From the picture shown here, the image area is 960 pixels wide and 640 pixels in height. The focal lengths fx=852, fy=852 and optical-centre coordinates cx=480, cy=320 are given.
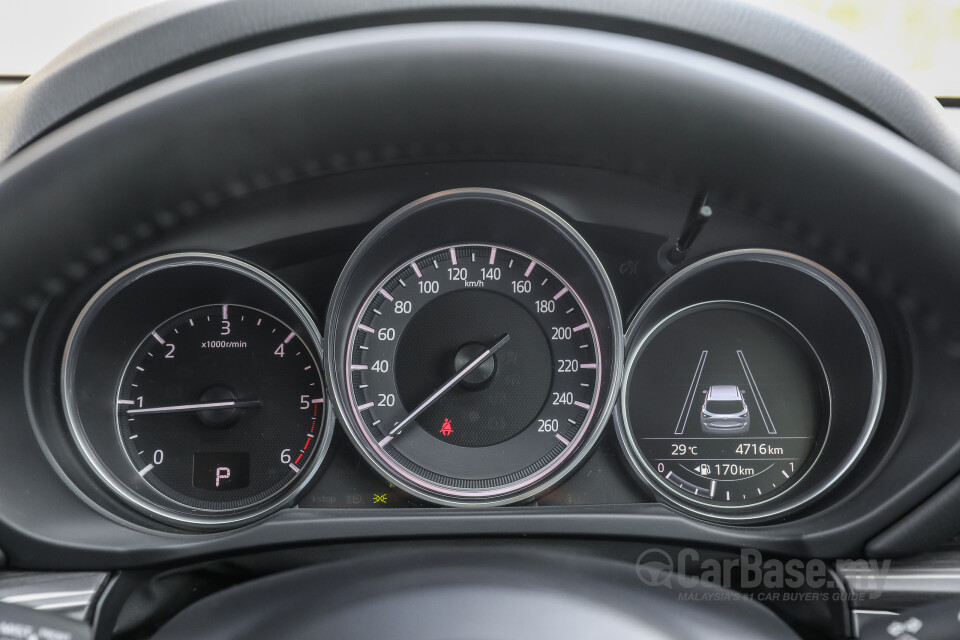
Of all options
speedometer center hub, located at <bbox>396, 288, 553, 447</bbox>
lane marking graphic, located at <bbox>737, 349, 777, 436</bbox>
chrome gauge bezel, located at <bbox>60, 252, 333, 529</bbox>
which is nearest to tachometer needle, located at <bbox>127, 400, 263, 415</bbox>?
chrome gauge bezel, located at <bbox>60, 252, 333, 529</bbox>

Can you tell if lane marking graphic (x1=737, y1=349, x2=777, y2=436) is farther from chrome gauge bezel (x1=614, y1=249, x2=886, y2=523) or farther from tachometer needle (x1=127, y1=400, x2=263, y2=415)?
tachometer needle (x1=127, y1=400, x2=263, y2=415)

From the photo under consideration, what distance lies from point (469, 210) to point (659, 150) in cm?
86

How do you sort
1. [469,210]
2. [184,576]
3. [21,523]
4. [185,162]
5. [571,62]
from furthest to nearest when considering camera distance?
[469,210], [184,576], [21,523], [185,162], [571,62]

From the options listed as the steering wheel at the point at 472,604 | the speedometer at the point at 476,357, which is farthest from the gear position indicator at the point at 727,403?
the steering wheel at the point at 472,604

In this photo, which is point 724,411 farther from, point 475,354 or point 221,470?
point 221,470

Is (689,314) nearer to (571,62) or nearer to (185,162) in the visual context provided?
(571,62)

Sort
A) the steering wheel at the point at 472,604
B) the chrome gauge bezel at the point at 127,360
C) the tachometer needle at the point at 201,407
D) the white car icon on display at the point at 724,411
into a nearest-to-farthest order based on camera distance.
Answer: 1. the steering wheel at the point at 472,604
2. the chrome gauge bezel at the point at 127,360
3. the tachometer needle at the point at 201,407
4. the white car icon on display at the point at 724,411

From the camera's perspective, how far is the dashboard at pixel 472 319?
4.45 feet

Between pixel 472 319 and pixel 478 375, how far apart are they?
0.57ft

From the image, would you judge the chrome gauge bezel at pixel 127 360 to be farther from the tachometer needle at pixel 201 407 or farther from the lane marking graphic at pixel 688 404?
the lane marking graphic at pixel 688 404

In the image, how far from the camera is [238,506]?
2.32 meters

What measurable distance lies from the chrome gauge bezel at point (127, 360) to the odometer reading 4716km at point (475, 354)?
0.55ft

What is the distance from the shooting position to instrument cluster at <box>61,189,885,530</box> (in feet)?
7.41

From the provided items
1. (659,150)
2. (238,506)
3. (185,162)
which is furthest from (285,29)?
(238,506)
